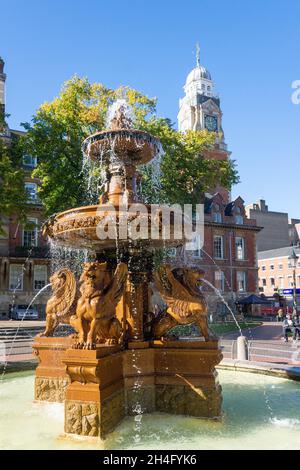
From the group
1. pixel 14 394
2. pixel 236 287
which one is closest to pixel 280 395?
pixel 14 394

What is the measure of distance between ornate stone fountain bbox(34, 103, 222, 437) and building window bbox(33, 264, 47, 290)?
3122 cm

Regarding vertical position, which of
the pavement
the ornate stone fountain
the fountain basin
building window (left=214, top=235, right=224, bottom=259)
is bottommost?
the pavement

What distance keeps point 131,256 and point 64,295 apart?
1.43 meters

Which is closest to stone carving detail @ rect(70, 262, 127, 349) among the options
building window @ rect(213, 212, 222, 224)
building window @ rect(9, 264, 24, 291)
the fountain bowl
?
the fountain bowl

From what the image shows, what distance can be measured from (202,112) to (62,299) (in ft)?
207

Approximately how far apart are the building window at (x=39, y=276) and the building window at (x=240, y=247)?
2226 centimetres

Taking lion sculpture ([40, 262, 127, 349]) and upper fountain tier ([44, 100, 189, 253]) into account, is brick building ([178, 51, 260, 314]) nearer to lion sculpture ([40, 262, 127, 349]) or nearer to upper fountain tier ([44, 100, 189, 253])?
upper fountain tier ([44, 100, 189, 253])

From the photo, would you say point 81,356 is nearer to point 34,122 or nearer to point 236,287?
point 34,122

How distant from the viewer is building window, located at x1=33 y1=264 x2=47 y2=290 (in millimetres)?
38094

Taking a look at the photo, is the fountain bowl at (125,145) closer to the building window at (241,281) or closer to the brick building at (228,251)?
the brick building at (228,251)

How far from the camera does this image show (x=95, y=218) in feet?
21.3

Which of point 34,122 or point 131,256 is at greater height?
point 34,122

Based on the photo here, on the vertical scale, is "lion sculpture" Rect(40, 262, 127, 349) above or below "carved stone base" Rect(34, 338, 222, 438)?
above
